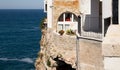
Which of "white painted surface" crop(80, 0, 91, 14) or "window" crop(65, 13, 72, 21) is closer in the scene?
"white painted surface" crop(80, 0, 91, 14)

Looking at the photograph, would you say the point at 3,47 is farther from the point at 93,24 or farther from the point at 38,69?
the point at 93,24

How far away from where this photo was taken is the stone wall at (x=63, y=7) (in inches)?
1232

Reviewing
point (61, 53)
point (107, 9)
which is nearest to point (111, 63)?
point (107, 9)

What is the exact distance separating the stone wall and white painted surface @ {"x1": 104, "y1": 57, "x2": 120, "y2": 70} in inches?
963

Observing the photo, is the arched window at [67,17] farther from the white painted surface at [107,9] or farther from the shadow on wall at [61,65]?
the white painted surface at [107,9]

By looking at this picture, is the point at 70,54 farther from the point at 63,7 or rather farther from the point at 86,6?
the point at 63,7

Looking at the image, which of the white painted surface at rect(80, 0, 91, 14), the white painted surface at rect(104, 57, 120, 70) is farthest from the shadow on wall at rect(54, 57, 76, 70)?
the white painted surface at rect(104, 57, 120, 70)

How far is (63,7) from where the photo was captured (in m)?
31.5

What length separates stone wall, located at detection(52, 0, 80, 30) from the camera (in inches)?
1232

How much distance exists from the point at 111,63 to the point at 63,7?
24.9 metres

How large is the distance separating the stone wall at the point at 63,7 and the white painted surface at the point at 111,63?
80.3 ft

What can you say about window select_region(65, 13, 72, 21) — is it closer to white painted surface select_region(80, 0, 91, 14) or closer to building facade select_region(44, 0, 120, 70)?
building facade select_region(44, 0, 120, 70)

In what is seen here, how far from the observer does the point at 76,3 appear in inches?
1240

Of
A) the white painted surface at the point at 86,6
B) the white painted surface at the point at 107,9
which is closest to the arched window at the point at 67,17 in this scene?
the white painted surface at the point at 86,6
